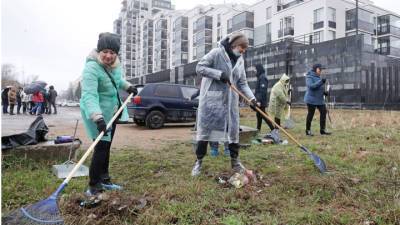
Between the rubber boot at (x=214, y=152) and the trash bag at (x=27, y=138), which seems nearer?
the trash bag at (x=27, y=138)

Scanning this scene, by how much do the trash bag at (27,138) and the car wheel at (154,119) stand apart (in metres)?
6.01

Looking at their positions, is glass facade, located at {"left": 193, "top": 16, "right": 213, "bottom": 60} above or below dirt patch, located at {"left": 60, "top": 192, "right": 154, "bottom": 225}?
above

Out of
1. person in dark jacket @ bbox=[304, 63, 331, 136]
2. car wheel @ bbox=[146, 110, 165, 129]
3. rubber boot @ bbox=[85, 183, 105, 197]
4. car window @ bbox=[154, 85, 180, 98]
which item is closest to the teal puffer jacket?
rubber boot @ bbox=[85, 183, 105, 197]

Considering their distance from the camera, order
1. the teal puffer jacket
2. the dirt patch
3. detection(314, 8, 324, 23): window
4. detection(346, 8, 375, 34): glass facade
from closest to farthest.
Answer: the dirt patch < the teal puffer jacket < detection(314, 8, 324, 23): window < detection(346, 8, 375, 34): glass facade

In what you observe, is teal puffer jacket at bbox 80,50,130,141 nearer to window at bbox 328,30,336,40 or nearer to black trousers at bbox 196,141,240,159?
black trousers at bbox 196,141,240,159

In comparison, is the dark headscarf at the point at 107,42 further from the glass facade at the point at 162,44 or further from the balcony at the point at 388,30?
the glass facade at the point at 162,44

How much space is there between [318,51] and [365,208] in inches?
1222

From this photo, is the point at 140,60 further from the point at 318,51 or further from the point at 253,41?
the point at 318,51

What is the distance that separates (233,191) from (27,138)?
2911 millimetres

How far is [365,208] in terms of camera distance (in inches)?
122

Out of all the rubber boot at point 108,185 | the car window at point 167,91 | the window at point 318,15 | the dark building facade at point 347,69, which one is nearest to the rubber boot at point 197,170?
the rubber boot at point 108,185

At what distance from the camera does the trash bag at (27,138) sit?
4.59 m

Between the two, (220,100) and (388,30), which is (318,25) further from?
(220,100)

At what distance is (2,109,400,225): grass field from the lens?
9.45 feet
